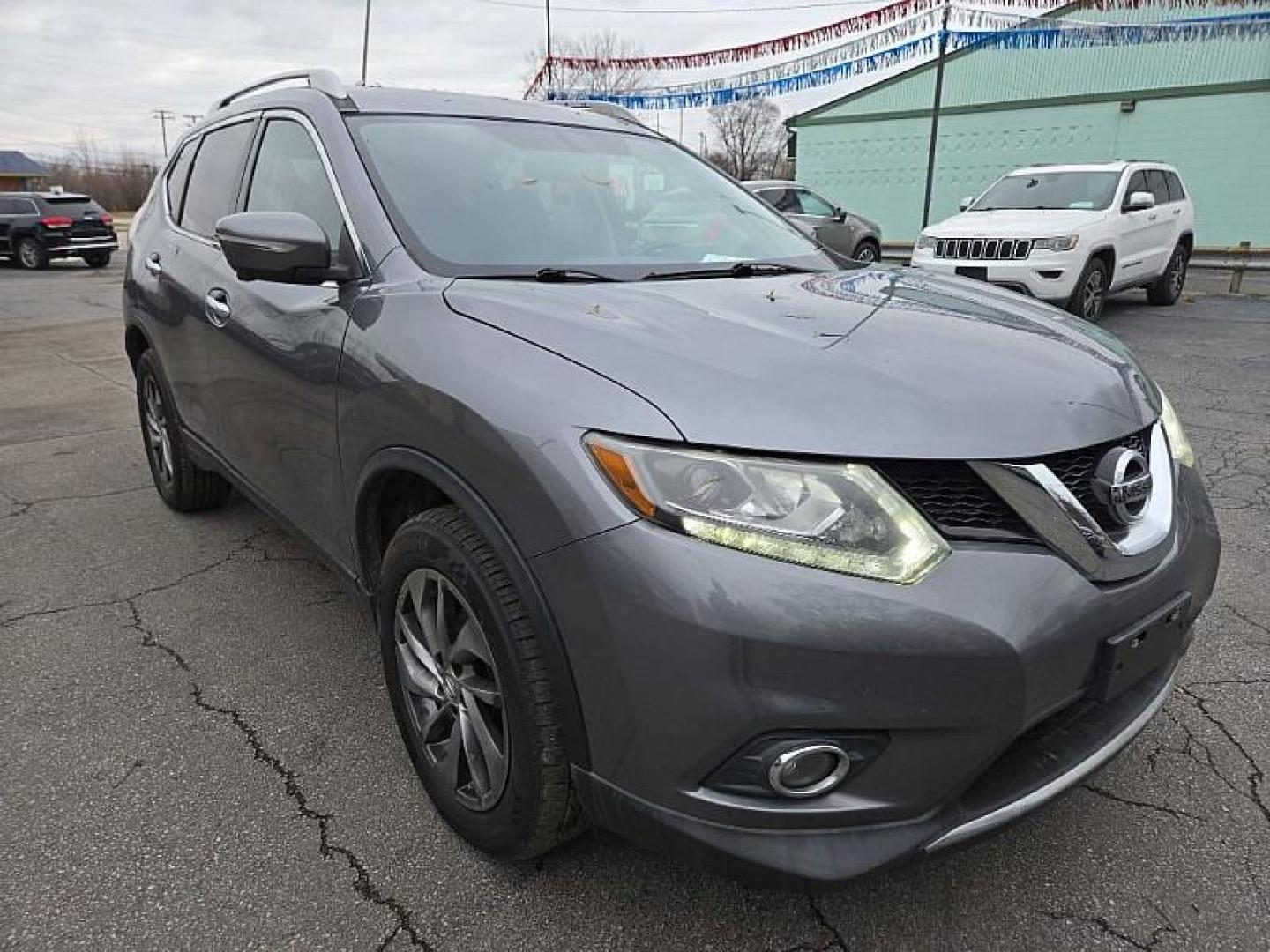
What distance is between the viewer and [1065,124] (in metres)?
23.0

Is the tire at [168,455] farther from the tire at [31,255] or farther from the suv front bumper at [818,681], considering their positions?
the tire at [31,255]

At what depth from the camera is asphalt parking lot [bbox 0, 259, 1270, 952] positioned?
6.19 ft

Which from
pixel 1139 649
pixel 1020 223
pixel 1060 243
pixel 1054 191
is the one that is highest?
pixel 1054 191

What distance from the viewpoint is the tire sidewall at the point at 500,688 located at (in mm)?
1728

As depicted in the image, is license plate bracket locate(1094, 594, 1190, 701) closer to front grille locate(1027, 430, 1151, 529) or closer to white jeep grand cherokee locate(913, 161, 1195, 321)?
front grille locate(1027, 430, 1151, 529)

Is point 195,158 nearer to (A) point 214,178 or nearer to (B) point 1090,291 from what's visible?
(A) point 214,178

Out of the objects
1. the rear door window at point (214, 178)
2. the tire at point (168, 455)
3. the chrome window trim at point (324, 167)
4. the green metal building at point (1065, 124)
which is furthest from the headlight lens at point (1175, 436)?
the green metal building at point (1065, 124)

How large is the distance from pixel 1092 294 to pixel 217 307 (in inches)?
359

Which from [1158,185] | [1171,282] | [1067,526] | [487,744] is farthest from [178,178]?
[1171,282]

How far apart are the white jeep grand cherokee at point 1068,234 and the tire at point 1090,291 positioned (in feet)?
0.04

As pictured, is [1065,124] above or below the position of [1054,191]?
above

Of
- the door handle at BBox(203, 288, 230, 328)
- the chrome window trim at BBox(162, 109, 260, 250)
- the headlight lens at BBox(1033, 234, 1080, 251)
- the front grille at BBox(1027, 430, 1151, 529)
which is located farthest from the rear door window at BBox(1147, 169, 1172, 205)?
the door handle at BBox(203, 288, 230, 328)

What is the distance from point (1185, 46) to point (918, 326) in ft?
80.9

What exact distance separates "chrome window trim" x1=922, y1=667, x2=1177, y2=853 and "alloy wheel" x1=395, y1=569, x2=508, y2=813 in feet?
Result: 2.80
